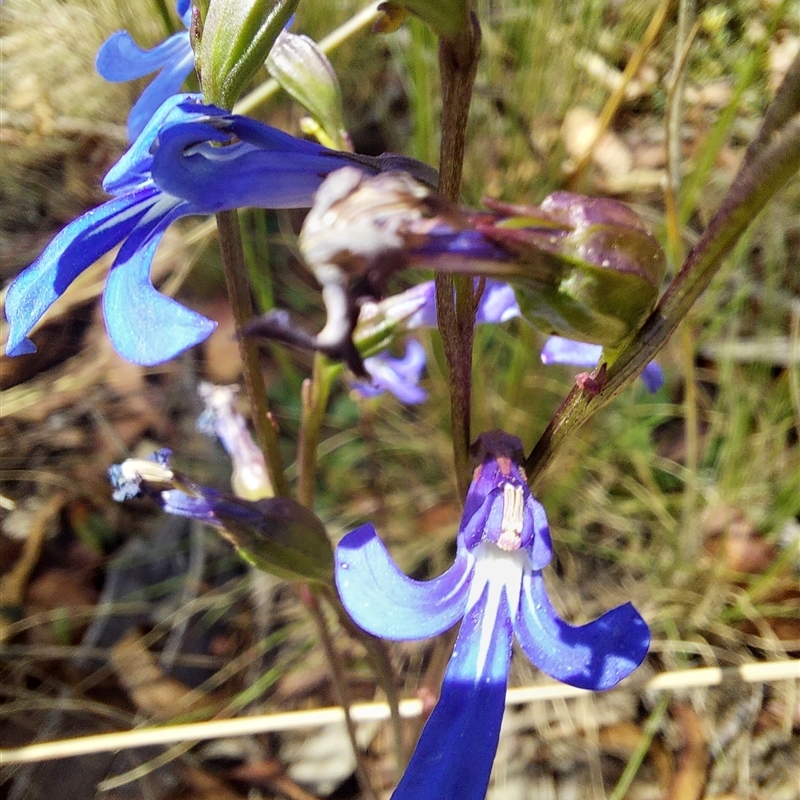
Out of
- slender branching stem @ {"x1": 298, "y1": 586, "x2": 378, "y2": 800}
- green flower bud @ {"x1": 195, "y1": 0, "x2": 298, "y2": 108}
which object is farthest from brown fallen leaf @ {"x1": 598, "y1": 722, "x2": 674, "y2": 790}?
green flower bud @ {"x1": 195, "y1": 0, "x2": 298, "y2": 108}

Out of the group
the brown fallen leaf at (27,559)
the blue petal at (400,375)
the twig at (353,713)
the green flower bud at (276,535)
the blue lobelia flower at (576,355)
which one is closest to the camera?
the green flower bud at (276,535)

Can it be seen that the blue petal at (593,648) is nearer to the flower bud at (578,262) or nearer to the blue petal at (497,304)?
the flower bud at (578,262)

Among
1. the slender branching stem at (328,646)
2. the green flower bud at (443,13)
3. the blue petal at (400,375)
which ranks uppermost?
the green flower bud at (443,13)

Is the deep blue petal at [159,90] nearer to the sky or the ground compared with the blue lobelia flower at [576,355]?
nearer to the sky

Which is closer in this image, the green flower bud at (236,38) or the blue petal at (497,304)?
the green flower bud at (236,38)

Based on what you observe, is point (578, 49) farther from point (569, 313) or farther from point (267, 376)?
point (569, 313)

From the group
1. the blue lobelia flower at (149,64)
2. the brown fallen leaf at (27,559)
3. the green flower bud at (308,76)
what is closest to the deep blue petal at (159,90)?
the blue lobelia flower at (149,64)

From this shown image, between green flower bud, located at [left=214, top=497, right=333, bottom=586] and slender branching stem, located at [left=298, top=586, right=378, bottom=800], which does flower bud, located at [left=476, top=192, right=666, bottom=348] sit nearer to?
green flower bud, located at [left=214, top=497, right=333, bottom=586]
